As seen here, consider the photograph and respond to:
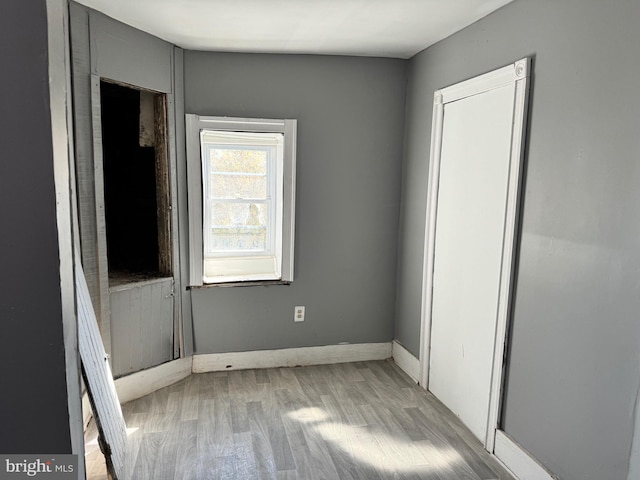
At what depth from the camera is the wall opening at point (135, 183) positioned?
3.07m

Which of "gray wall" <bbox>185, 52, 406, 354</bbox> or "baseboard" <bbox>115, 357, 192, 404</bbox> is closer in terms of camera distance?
"baseboard" <bbox>115, 357, 192, 404</bbox>

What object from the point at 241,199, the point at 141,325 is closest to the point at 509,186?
the point at 241,199

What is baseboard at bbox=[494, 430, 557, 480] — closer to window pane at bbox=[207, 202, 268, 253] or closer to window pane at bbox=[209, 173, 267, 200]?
window pane at bbox=[207, 202, 268, 253]

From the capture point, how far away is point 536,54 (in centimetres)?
208

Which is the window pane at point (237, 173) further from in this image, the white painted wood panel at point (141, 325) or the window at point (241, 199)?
the white painted wood panel at point (141, 325)

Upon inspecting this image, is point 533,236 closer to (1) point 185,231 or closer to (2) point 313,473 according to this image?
(2) point 313,473

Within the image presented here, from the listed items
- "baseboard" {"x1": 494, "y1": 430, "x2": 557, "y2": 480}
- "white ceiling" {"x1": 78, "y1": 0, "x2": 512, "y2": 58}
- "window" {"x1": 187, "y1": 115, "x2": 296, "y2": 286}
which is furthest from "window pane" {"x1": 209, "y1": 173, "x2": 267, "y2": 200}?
"baseboard" {"x1": 494, "y1": 430, "x2": 557, "y2": 480}

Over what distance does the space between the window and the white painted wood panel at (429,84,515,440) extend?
1.11 meters

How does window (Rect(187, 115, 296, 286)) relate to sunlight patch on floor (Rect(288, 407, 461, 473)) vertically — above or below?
above

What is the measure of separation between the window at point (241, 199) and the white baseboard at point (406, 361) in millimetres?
1049

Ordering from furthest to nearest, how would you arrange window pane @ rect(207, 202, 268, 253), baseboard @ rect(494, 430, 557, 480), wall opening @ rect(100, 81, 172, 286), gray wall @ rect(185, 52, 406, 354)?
1. window pane @ rect(207, 202, 268, 253)
2. gray wall @ rect(185, 52, 406, 354)
3. wall opening @ rect(100, 81, 172, 286)
4. baseboard @ rect(494, 430, 557, 480)

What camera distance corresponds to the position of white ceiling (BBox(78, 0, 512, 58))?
229cm

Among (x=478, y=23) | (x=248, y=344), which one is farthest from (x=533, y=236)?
(x=248, y=344)

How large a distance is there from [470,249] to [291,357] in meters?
1.66
